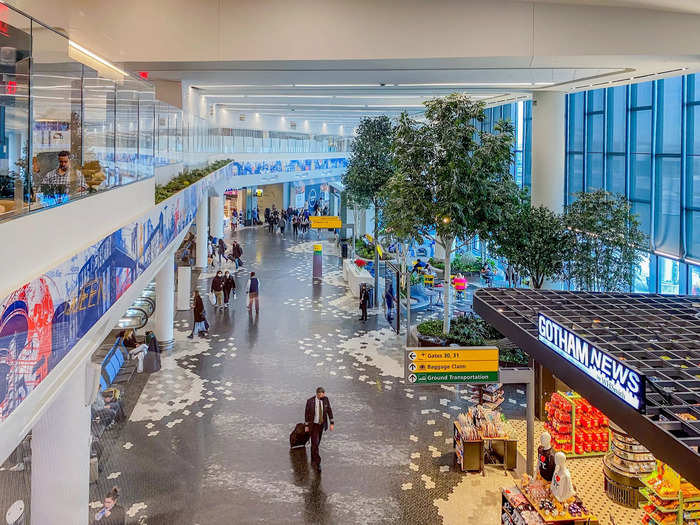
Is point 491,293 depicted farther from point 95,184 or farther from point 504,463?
point 95,184

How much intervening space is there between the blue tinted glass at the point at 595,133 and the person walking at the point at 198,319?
36.8 feet

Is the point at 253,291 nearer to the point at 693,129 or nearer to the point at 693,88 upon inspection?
the point at 693,129

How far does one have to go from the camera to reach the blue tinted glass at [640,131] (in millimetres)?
14000

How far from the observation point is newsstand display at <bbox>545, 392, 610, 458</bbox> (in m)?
8.78

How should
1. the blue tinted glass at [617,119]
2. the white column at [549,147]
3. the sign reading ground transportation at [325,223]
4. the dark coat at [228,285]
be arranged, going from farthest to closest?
the sign reading ground transportation at [325,223] → the dark coat at [228,285] → the white column at [549,147] → the blue tinted glass at [617,119]

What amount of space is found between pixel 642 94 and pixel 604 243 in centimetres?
445

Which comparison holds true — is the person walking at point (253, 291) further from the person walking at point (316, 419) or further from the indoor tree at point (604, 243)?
the person walking at point (316, 419)

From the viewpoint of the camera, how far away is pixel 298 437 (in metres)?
8.82

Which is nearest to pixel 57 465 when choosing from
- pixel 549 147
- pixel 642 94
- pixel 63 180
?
pixel 63 180

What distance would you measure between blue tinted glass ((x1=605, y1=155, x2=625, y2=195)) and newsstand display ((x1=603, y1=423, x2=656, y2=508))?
29.6 ft

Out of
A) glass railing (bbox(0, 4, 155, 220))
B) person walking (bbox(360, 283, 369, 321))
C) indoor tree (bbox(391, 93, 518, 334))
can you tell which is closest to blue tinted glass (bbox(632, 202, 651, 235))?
indoor tree (bbox(391, 93, 518, 334))

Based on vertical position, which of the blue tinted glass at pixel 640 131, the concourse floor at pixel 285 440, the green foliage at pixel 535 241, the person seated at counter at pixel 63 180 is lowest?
the concourse floor at pixel 285 440

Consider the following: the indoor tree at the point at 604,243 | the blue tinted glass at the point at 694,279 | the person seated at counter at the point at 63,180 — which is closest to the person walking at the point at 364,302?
the indoor tree at the point at 604,243

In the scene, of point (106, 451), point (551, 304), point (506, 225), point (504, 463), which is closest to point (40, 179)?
point (106, 451)
